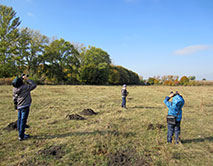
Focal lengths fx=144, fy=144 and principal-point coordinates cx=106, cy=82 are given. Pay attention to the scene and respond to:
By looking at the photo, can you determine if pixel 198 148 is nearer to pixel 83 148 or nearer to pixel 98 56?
pixel 83 148

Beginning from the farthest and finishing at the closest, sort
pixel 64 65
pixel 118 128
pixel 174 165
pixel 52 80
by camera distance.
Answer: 1. pixel 64 65
2. pixel 52 80
3. pixel 118 128
4. pixel 174 165

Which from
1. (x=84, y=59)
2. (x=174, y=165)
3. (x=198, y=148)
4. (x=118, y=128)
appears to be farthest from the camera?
(x=84, y=59)

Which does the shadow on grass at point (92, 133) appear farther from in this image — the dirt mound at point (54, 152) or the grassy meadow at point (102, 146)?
the dirt mound at point (54, 152)

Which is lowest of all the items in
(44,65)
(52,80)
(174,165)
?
(174,165)

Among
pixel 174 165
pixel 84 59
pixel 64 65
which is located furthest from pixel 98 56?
pixel 174 165

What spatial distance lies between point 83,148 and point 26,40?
37.6 m

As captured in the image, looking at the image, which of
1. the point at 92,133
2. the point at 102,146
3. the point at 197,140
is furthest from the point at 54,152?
the point at 197,140

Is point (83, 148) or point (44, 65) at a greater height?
point (44, 65)

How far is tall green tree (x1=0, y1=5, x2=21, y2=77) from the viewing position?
3144 centimetres

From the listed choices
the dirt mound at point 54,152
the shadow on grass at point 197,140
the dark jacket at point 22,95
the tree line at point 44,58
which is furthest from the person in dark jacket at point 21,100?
the tree line at point 44,58

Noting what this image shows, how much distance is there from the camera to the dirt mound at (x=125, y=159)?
14.2ft

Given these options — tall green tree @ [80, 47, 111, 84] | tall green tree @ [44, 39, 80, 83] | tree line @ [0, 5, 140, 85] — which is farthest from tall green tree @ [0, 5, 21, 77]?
tall green tree @ [80, 47, 111, 84]

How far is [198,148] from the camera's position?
218 inches

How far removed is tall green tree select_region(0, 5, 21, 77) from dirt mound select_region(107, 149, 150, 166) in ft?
115
